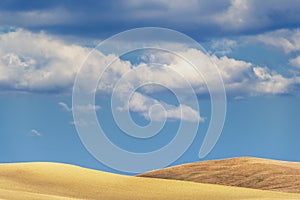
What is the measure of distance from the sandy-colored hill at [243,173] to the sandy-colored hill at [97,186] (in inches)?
72.3

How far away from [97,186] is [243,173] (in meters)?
12.2

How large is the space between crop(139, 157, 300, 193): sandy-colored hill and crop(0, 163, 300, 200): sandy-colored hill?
1836 mm

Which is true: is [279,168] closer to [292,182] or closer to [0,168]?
[292,182]

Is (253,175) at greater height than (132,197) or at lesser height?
greater

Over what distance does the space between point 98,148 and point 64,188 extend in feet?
35.0

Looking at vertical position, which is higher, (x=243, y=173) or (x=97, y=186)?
(x=243, y=173)

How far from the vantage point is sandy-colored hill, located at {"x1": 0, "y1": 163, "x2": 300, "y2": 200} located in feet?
151

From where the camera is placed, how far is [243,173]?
53.8 metres

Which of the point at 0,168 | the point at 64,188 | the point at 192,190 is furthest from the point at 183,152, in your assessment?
the point at 0,168

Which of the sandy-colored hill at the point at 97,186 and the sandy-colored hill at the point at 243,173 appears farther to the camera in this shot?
the sandy-colored hill at the point at 243,173

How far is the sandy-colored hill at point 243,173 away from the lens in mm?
50438

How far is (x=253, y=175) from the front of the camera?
174ft

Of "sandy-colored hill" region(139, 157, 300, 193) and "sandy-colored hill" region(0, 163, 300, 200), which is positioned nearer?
"sandy-colored hill" region(0, 163, 300, 200)

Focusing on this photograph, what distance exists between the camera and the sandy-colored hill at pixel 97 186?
45.9 metres
